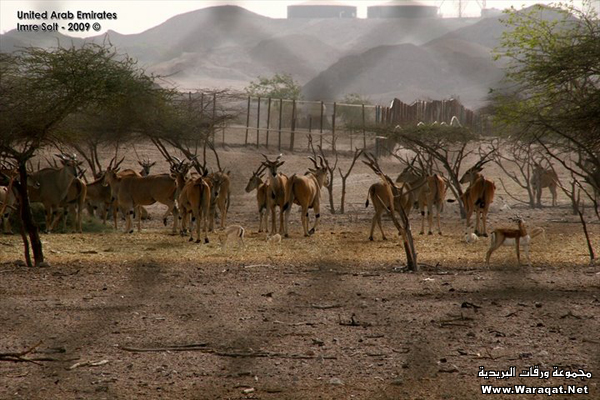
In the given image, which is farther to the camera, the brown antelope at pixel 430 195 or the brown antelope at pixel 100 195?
the brown antelope at pixel 100 195

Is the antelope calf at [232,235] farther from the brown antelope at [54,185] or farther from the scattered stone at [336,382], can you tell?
the scattered stone at [336,382]

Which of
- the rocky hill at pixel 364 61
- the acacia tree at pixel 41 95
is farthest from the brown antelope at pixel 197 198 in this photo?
the rocky hill at pixel 364 61

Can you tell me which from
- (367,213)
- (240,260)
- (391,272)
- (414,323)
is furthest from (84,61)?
(367,213)

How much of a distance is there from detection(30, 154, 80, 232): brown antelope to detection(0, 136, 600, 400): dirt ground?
12.9 feet

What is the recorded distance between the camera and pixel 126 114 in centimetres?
2197

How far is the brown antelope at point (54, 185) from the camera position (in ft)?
59.1

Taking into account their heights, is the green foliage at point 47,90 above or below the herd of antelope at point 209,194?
above

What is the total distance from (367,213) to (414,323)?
1527 centimetres

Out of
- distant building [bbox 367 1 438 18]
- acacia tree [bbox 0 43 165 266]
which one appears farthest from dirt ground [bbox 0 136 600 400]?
distant building [bbox 367 1 438 18]

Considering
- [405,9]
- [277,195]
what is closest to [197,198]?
[277,195]

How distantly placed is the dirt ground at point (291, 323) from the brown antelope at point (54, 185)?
3923 mm

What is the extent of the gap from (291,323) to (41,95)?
580 centimetres

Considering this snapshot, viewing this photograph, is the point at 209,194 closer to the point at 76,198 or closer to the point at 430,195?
the point at 76,198

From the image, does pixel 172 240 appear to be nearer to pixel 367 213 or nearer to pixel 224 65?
pixel 367 213
